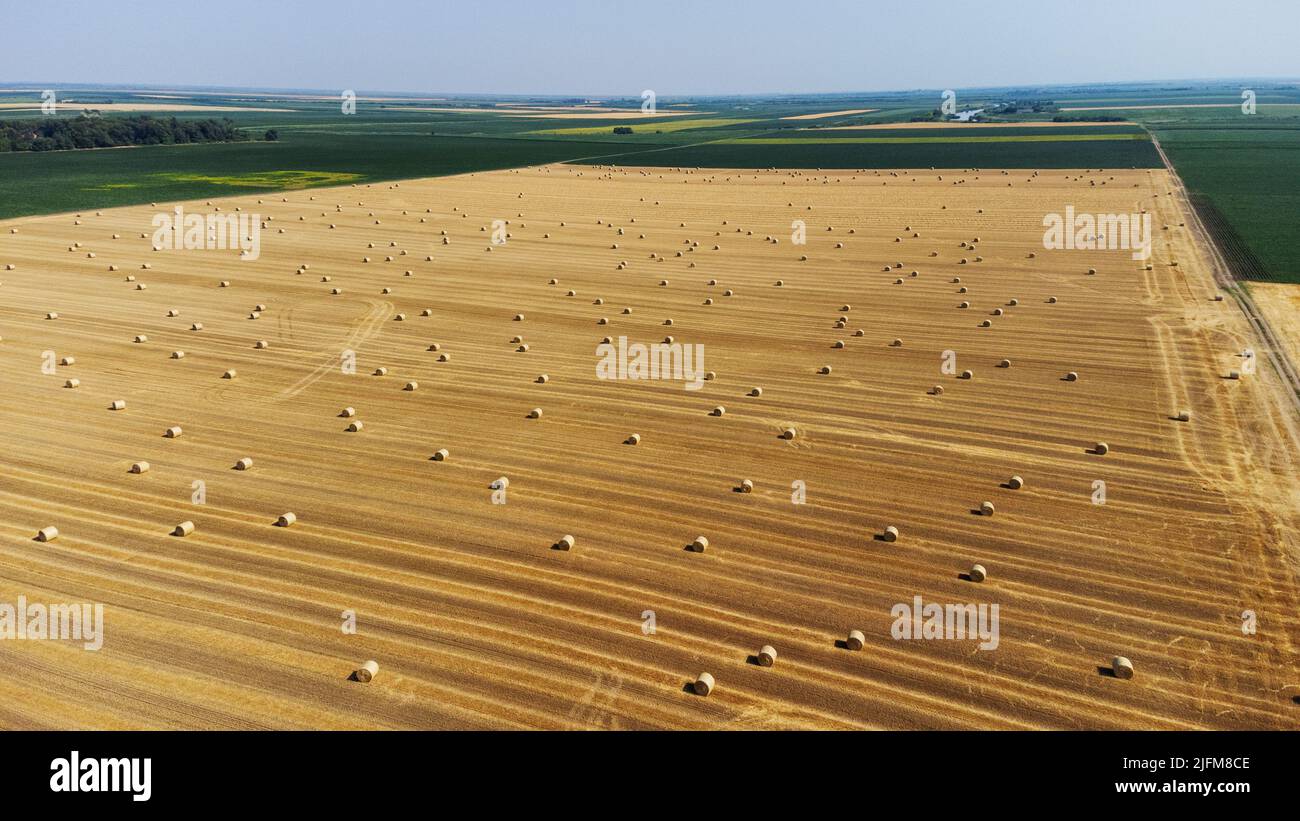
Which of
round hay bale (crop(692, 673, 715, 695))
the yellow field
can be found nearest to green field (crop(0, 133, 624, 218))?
round hay bale (crop(692, 673, 715, 695))

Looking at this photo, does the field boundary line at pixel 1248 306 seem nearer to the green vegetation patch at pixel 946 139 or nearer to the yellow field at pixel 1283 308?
the yellow field at pixel 1283 308

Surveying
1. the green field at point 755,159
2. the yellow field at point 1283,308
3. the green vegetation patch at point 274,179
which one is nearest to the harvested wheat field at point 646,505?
the yellow field at point 1283,308

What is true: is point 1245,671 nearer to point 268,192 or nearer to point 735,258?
point 735,258

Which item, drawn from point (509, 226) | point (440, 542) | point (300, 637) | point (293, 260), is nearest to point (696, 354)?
point (440, 542)

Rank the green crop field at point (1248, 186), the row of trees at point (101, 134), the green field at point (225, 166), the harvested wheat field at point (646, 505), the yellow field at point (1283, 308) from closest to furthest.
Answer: the harvested wheat field at point (646, 505), the yellow field at point (1283, 308), the green crop field at point (1248, 186), the green field at point (225, 166), the row of trees at point (101, 134)

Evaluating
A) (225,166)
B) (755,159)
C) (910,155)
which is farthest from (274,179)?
(910,155)

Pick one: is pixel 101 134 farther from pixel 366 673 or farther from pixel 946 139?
pixel 366 673

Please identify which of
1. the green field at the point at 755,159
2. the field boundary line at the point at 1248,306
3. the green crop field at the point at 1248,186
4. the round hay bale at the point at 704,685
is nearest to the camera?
the round hay bale at the point at 704,685
